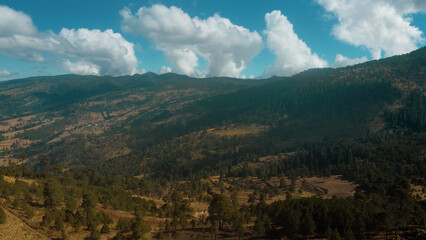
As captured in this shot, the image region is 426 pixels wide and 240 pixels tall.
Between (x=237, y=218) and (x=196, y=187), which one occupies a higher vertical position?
(x=237, y=218)

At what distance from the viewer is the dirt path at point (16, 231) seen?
42.8 meters

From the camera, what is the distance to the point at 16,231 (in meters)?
44.5

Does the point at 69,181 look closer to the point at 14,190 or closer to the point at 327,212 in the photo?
the point at 14,190

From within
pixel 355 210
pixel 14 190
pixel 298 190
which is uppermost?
pixel 14 190

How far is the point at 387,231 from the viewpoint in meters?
57.4

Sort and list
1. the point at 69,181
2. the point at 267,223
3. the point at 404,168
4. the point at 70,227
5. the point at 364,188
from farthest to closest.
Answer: the point at 404,168 → the point at 364,188 → the point at 69,181 → the point at 267,223 → the point at 70,227

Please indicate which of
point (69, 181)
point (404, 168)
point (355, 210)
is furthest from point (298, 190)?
point (69, 181)

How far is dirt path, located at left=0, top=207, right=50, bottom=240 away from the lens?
1687 inches

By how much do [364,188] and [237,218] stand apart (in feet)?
324

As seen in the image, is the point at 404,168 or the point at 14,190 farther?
the point at 404,168

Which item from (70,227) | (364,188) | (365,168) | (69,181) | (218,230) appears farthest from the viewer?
(365,168)

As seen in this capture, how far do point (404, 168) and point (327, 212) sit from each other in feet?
377

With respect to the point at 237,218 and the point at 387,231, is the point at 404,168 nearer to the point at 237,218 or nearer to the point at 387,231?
the point at 387,231

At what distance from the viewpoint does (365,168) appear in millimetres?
158000
